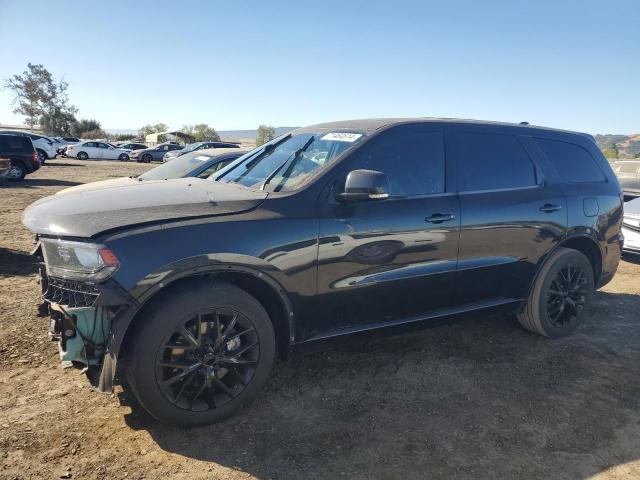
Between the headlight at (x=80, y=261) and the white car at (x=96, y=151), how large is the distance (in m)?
35.6

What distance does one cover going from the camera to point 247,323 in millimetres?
2857

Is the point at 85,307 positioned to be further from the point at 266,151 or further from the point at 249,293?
the point at 266,151

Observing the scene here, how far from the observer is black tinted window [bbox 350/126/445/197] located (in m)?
3.34

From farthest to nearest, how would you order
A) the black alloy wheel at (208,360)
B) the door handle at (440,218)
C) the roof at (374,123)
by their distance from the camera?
1. the roof at (374,123)
2. the door handle at (440,218)
3. the black alloy wheel at (208,360)

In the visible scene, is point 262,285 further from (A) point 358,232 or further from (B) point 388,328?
(B) point 388,328

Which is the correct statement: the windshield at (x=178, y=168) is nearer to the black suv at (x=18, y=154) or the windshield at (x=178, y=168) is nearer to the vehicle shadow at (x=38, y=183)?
the vehicle shadow at (x=38, y=183)

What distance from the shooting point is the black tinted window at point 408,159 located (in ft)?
11.0

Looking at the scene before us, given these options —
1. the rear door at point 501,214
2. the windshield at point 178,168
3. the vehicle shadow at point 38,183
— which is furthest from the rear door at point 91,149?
the rear door at point 501,214

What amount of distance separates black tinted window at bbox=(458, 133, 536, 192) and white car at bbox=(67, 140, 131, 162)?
35.6m

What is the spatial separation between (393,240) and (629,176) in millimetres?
8886

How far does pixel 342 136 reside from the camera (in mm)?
3512

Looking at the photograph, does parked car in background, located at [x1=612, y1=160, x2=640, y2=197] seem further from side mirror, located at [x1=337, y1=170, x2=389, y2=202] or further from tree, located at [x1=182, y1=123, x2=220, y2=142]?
tree, located at [x1=182, y1=123, x2=220, y2=142]

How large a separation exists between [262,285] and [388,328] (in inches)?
39.6

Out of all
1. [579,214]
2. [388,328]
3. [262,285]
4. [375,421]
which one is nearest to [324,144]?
[262,285]
